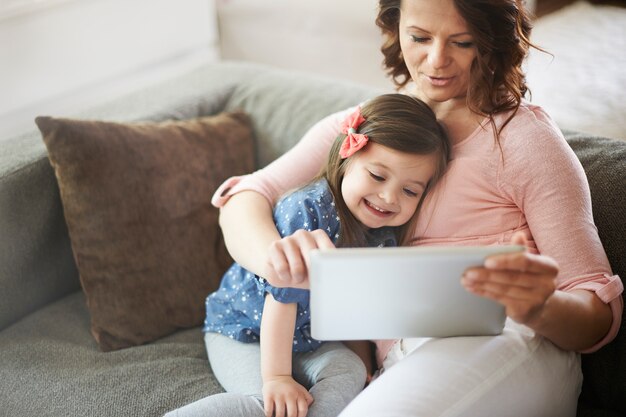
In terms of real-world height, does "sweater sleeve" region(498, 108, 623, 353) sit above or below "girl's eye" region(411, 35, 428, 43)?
below

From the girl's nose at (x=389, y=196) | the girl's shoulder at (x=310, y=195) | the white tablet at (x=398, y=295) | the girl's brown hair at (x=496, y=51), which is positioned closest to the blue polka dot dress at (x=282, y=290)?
the girl's shoulder at (x=310, y=195)

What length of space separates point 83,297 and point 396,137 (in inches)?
37.0

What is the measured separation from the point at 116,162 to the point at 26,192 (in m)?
0.21

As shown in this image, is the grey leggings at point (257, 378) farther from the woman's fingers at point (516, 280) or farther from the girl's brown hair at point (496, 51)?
the girl's brown hair at point (496, 51)

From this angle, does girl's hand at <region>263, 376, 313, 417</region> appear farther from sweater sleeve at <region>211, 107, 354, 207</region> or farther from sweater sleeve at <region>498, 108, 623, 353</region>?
sweater sleeve at <region>498, 108, 623, 353</region>

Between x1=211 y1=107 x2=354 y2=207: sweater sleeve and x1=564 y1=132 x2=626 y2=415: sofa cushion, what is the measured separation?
0.53m

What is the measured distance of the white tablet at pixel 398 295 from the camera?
992 millimetres

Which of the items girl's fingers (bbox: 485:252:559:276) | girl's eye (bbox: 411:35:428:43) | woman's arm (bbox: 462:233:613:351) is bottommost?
woman's arm (bbox: 462:233:613:351)

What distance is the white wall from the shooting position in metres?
2.21

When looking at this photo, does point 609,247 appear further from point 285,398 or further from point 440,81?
point 285,398

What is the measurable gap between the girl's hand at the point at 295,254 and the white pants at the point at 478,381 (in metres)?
0.22

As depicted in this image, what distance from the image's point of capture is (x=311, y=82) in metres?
1.95

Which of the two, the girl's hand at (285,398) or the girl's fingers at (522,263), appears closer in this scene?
the girl's fingers at (522,263)

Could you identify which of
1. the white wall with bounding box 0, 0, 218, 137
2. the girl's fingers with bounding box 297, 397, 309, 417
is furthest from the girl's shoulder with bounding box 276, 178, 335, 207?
the white wall with bounding box 0, 0, 218, 137
